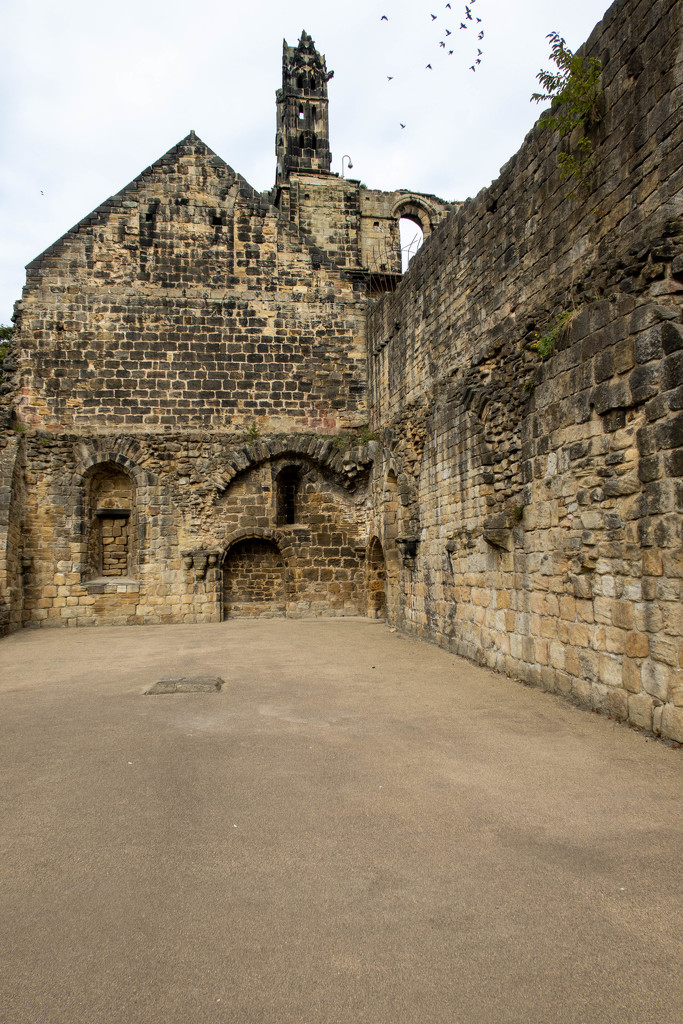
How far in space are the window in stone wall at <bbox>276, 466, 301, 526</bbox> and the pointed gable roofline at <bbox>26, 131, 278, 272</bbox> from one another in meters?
5.92

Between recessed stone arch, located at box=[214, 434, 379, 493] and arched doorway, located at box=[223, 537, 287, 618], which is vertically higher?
recessed stone arch, located at box=[214, 434, 379, 493]

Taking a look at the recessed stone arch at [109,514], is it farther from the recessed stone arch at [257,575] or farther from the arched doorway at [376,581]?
the arched doorway at [376,581]

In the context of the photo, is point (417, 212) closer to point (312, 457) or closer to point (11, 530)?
point (312, 457)

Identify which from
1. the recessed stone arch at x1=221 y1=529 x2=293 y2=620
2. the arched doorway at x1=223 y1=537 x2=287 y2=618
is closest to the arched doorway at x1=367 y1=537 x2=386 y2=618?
the recessed stone arch at x1=221 y1=529 x2=293 y2=620

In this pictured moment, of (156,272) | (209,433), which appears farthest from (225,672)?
(156,272)

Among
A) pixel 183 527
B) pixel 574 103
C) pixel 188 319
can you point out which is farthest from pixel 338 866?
pixel 188 319

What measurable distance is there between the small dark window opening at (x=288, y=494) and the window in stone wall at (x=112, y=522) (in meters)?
3.15

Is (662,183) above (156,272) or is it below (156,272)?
below

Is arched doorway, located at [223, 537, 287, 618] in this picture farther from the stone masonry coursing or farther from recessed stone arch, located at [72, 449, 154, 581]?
recessed stone arch, located at [72, 449, 154, 581]

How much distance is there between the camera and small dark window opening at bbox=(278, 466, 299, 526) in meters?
15.0

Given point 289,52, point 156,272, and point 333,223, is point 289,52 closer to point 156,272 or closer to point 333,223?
point 333,223

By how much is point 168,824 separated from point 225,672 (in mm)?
4613

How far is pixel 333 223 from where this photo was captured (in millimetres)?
20703

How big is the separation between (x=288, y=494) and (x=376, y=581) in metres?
2.69
